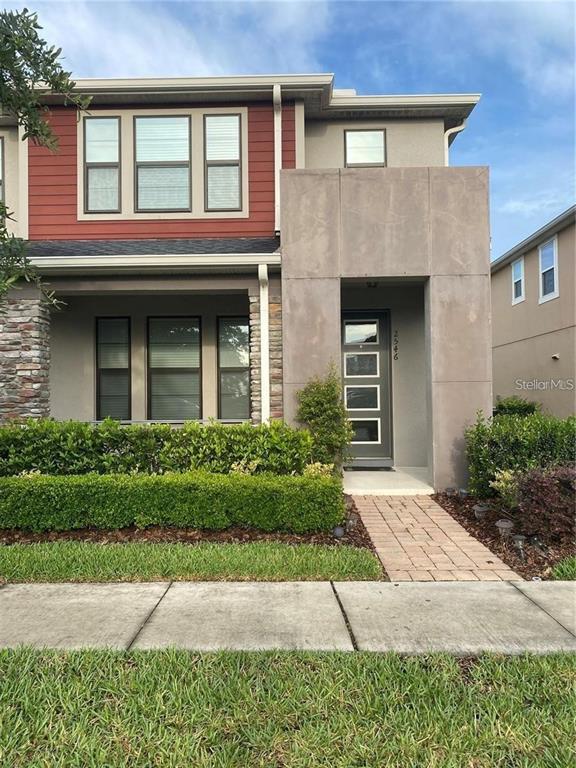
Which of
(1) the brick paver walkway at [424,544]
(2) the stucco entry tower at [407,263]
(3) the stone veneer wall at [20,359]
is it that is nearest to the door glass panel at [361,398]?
(2) the stucco entry tower at [407,263]

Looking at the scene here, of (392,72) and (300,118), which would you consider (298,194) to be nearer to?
(300,118)

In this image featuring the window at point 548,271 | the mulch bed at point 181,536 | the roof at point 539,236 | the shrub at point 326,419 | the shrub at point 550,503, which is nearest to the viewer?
the shrub at point 550,503

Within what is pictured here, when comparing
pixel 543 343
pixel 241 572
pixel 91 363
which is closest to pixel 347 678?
pixel 241 572

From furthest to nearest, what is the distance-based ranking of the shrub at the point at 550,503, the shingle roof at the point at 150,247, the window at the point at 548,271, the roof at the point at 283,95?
1. the window at the point at 548,271
2. the roof at the point at 283,95
3. the shingle roof at the point at 150,247
4. the shrub at the point at 550,503

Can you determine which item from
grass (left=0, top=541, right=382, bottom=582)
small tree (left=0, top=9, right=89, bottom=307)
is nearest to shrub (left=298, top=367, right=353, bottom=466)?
grass (left=0, top=541, right=382, bottom=582)

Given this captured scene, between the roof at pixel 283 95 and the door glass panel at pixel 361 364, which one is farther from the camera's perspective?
the door glass panel at pixel 361 364

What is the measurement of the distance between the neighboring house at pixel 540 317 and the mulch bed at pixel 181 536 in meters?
9.02

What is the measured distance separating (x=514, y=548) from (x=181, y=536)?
3.29m

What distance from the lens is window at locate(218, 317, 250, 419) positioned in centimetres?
873

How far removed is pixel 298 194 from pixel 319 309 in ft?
5.44

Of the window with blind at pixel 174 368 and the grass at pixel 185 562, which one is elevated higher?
the window with blind at pixel 174 368

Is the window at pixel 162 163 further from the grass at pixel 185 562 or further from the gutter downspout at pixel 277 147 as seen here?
the grass at pixel 185 562

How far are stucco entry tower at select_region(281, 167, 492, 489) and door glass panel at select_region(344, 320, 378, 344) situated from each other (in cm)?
169

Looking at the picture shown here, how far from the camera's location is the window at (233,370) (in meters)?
8.73
